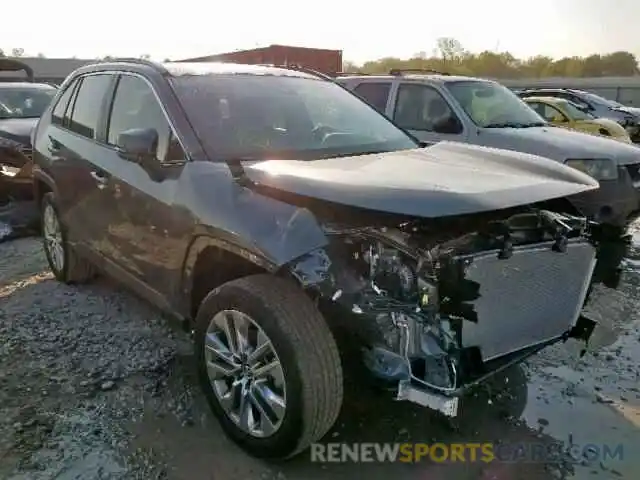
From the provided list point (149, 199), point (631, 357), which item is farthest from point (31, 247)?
point (631, 357)

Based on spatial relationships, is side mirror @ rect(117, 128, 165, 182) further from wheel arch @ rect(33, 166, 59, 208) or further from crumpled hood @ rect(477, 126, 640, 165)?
crumpled hood @ rect(477, 126, 640, 165)

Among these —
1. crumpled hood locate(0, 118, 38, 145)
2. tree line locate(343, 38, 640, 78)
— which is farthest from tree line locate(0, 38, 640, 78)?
crumpled hood locate(0, 118, 38, 145)

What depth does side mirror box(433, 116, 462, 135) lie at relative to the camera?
6.73 metres

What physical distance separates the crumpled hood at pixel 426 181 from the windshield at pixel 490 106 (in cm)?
361

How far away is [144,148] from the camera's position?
124 inches

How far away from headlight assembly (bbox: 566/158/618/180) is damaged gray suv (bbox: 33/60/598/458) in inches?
111

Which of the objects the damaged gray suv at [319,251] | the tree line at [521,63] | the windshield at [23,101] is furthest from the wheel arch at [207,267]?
the tree line at [521,63]

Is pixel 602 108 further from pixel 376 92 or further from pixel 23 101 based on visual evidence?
pixel 23 101

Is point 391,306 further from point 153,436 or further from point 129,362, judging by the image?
point 129,362

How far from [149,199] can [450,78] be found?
4914 mm

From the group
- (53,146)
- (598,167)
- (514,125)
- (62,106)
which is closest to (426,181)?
(53,146)

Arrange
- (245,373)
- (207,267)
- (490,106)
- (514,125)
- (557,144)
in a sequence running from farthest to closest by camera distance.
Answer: (490,106)
(514,125)
(557,144)
(207,267)
(245,373)

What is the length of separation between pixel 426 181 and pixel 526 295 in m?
0.69

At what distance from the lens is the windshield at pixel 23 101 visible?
8906mm
